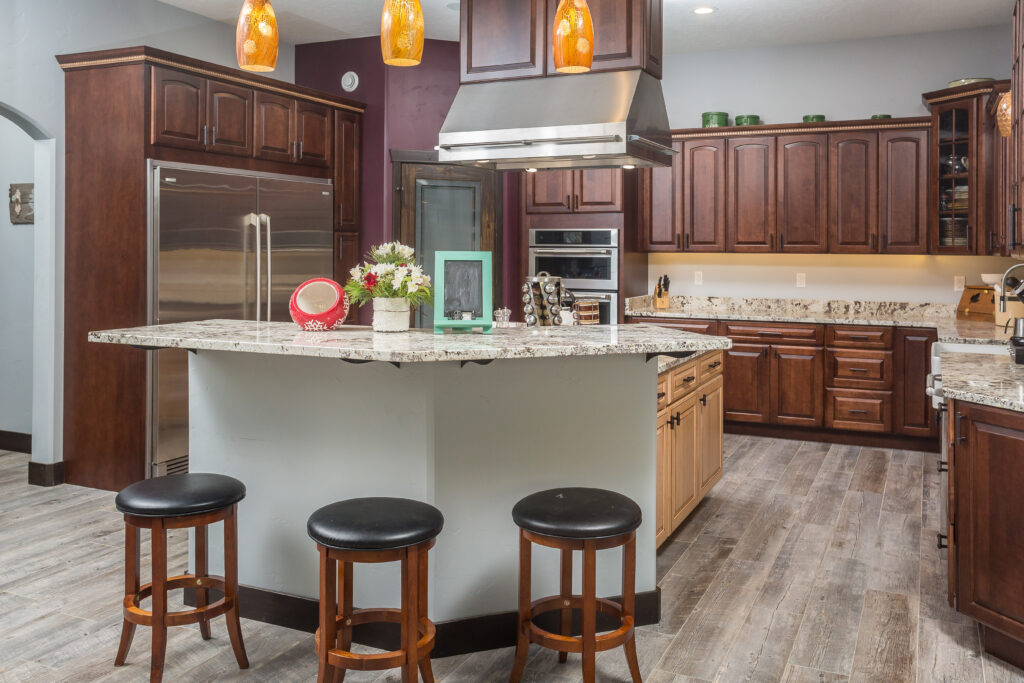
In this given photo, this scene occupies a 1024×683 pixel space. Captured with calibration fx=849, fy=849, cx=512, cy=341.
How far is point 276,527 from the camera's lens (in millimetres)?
2939

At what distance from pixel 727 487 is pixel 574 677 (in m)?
2.40

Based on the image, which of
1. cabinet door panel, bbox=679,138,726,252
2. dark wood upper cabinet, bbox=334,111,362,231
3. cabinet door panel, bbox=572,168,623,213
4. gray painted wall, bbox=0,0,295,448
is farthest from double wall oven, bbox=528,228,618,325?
gray painted wall, bbox=0,0,295,448

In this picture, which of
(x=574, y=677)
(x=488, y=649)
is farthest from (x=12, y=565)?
(x=574, y=677)

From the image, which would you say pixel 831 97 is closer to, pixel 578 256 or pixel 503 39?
pixel 578 256

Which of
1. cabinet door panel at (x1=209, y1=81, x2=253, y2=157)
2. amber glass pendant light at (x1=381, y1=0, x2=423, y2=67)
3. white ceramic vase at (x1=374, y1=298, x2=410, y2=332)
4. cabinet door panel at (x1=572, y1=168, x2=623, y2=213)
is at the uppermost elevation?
cabinet door panel at (x1=209, y1=81, x2=253, y2=157)

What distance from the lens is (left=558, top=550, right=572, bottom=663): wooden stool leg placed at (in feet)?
8.64

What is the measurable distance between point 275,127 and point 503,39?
212 cm

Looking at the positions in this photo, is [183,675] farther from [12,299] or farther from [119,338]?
[12,299]

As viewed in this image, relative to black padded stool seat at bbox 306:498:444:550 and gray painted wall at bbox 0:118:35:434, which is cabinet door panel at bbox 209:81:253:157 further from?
black padded stool seat at bbox 306:498:444:550

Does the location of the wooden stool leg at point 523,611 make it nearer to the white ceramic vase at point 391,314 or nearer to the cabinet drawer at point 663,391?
the white ceramic vase at point 391,314

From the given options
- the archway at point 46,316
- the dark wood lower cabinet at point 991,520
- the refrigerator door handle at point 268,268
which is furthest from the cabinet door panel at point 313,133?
the dark wood lower cabinet at point 991,520

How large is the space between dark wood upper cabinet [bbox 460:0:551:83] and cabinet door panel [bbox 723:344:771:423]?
3.04 meters

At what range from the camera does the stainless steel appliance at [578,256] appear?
6191mm

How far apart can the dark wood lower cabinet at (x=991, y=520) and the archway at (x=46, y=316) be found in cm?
440
